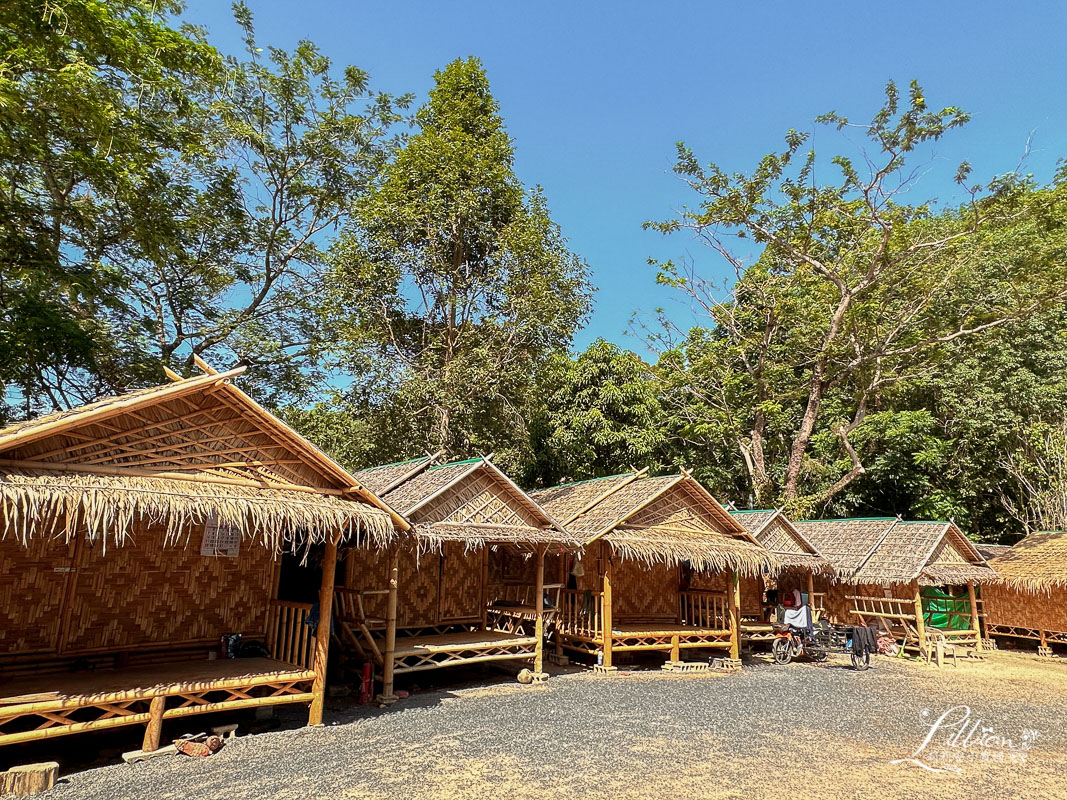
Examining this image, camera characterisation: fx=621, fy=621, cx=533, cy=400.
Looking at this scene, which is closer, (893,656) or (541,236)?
(893,656)

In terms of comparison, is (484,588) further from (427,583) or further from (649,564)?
(649,564)

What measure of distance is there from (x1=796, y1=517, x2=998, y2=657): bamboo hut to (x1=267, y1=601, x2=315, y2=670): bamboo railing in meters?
12.8

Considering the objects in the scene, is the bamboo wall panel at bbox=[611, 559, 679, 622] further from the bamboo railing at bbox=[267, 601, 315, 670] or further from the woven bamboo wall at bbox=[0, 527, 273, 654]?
the woven bamboo wall at bbox=[0, 527, 273, 654]

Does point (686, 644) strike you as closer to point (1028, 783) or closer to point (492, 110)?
point (1028, 783)

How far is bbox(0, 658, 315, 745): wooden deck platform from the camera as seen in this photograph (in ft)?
18.3

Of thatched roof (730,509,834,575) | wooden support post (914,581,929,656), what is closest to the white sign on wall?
thatched roof (730,509,834,575)

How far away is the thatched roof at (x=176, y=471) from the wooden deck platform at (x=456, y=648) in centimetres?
245

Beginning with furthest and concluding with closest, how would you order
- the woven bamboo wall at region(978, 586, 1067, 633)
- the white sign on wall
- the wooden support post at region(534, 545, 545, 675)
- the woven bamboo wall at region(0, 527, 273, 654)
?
the woven bamboo wall at region(978, 586, 1067, 633), the wooden support post at region(534, 545, 545, 675), the white sign on wall, the woven bamboo wall at region(0, 527, 273, 654)

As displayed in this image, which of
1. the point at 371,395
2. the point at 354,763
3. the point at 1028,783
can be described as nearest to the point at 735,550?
the point at 1028,783

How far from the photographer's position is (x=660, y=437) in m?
21.1

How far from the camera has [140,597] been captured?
25.4ft

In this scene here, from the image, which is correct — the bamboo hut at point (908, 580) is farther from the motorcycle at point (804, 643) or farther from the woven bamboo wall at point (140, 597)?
the woven bamboo wall at point (140, 597)

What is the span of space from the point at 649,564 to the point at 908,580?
7054 mm

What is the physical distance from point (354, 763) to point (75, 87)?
985 centimetres
